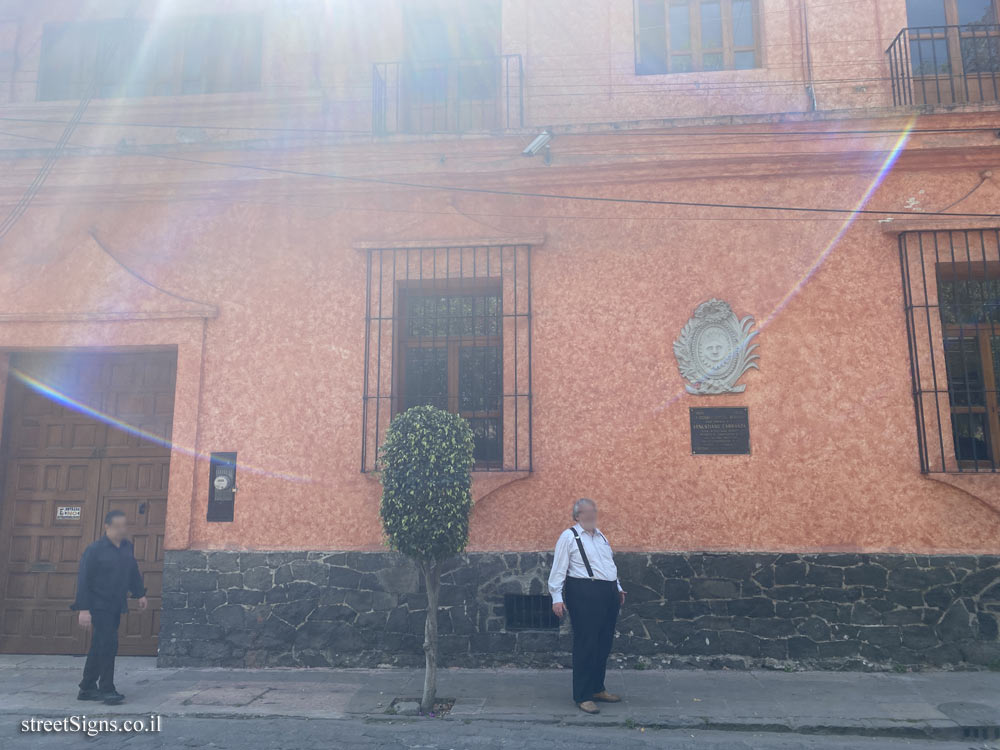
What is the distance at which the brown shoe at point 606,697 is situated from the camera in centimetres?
555

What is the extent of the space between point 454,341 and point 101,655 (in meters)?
4.22

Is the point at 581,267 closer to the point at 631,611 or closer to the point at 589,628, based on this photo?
the point at 631,611

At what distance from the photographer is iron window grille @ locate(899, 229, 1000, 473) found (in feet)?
21.9

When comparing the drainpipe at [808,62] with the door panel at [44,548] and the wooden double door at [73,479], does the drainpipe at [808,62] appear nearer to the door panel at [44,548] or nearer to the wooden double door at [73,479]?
the wooden double door at [73,479]

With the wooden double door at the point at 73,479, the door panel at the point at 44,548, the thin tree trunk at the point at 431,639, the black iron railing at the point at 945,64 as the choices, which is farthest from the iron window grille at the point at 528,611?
the black iron railing at the point at 945,64

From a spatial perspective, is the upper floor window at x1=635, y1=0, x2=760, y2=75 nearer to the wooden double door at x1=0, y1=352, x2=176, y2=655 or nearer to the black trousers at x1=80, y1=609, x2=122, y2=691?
the wooden double door at x1=0, y1=352, x2=176, y2=655

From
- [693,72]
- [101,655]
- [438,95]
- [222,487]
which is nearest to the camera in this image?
[101,655]

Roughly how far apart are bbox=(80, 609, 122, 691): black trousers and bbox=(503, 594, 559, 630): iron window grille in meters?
3.37

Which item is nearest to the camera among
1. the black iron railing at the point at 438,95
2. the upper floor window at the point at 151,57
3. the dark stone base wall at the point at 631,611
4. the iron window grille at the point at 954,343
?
the dark stone base wall at the point at 631,611

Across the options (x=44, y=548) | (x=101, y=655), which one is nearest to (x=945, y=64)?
(x=101, y=655)

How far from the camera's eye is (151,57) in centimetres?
870

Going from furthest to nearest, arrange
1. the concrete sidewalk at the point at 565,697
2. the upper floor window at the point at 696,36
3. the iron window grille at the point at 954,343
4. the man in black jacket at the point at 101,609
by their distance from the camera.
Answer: the upper floor window at the point at 696,36, the iron window grille at the point at 954,343, the man in black jacket at the point at 101,609, the concrete sidewalk at the point at 565,697

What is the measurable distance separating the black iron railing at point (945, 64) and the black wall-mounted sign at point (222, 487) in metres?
7.88

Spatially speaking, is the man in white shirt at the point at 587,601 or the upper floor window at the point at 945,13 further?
the upper floor window at the point at 945,13
